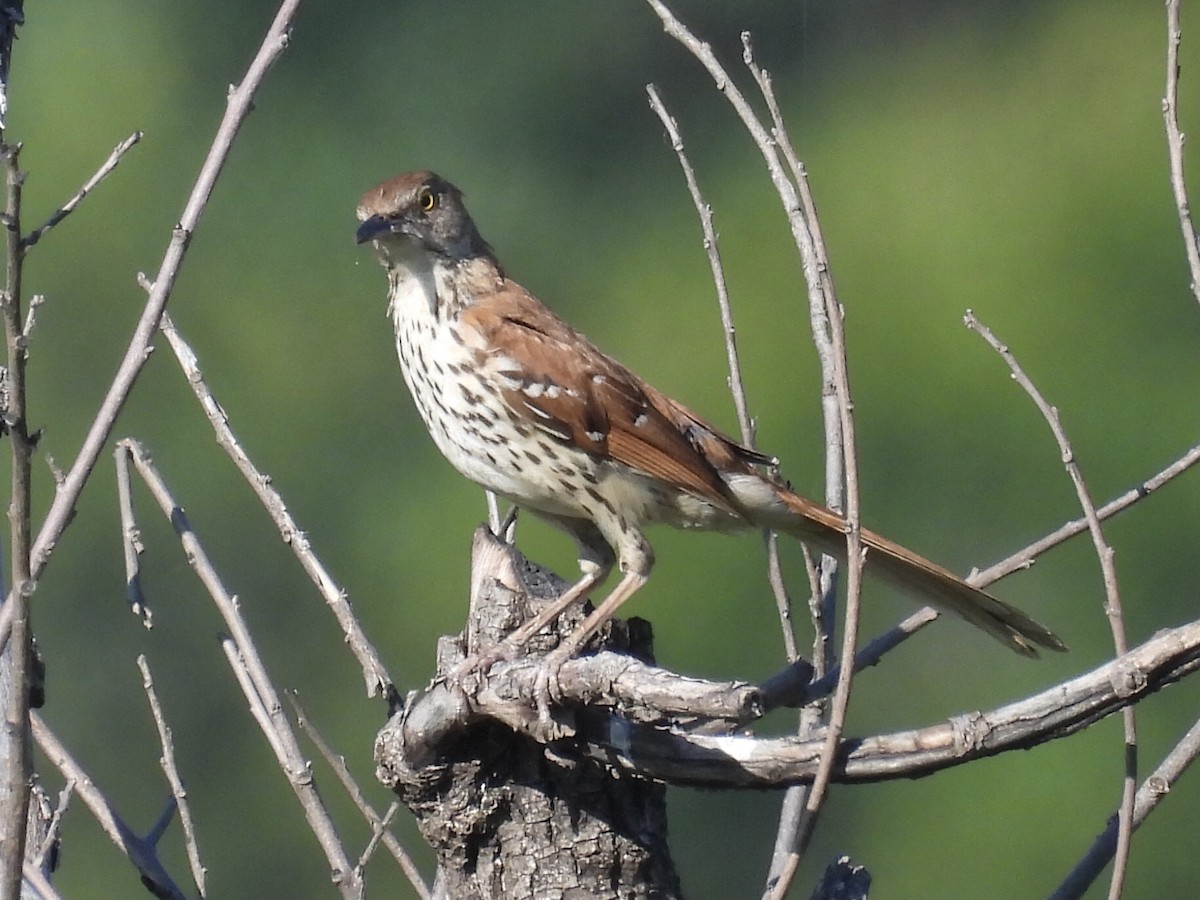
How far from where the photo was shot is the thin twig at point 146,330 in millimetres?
1942

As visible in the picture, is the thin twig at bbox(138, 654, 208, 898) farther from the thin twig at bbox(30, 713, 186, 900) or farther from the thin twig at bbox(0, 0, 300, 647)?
the thin twig at bbox(0, 0, 300, 647)

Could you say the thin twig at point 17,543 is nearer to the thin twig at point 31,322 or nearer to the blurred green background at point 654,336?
the thin twig at point 31,322

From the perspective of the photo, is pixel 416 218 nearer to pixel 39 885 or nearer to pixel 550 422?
pixel 550 422

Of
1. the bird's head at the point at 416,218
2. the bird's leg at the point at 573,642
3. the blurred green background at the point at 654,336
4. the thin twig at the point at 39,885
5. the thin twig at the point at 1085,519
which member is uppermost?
the blurred green background at the point at 654,336

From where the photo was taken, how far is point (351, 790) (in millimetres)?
2533

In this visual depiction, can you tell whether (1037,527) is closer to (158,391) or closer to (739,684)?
(158,391)

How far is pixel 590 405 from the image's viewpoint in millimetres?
3338

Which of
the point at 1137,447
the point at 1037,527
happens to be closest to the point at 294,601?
the point at 1037,527

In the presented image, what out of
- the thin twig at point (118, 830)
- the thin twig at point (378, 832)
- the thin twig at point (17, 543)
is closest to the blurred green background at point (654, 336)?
the thin twig at point (378, 832)

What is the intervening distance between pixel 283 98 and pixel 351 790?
957cm

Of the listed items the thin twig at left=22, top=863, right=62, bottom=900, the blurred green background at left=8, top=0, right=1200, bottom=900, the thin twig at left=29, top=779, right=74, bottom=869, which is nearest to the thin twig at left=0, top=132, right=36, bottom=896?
the thin twig at left=22, top=863, right=62, bottom=900

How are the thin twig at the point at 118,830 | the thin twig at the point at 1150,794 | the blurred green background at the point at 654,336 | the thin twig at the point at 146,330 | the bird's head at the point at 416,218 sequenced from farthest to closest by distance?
the blurred green background at the point at 654,336, the bird's head at the point at 416,218, the thin twig at the point at 118,830, the thin twig at the point at 1150,794, the thin twig at the point at 146,330

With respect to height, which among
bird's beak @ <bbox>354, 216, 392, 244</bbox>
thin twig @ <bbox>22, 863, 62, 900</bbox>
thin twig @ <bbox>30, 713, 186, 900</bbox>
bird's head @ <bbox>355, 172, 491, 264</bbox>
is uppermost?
bird's head @ <bbox>355, 172, 491, 264</bbox>

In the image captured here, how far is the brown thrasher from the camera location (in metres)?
3.24
